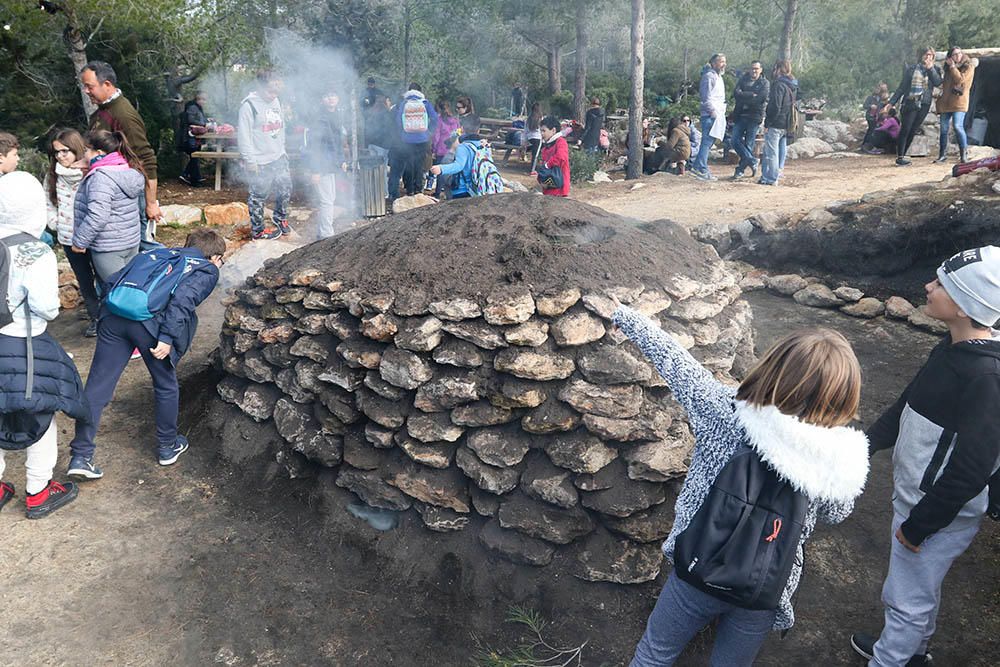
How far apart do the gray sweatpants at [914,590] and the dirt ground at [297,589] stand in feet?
1.33

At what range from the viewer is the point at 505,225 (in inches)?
160

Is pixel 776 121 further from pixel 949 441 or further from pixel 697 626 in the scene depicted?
pixel 697 626

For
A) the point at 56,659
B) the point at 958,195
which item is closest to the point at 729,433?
the point at 56,659

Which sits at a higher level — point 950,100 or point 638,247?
point 950,100

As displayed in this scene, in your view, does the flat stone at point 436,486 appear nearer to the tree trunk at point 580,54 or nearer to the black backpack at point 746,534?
the black backpack at point 746,534

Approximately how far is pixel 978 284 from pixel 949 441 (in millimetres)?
520

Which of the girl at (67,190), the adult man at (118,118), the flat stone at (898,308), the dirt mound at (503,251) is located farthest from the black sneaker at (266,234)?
the flat stone at (898,308)

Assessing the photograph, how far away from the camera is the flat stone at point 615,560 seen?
324 cm

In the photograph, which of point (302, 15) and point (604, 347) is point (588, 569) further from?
point (302, 15)

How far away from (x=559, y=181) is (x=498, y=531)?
3.66 meters

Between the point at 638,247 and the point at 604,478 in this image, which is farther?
the point at 638,247

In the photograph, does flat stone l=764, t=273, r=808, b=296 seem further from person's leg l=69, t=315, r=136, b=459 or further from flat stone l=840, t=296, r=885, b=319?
person's leg l=69, t=315, r=136, b=459

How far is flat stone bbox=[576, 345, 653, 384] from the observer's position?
3.35 m

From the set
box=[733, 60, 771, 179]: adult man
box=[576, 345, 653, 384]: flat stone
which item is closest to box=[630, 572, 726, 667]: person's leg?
box=[576, 345, 653, 384]: flat stone
